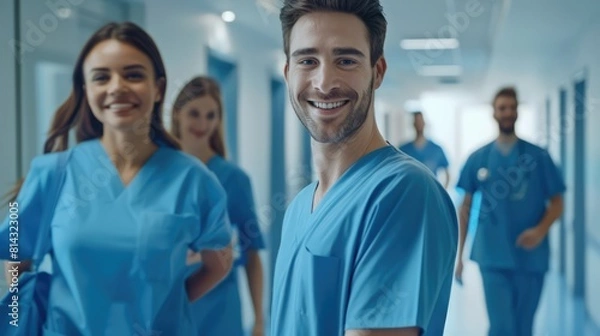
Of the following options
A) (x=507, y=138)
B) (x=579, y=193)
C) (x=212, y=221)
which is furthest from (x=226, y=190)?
(x=579, y=193)

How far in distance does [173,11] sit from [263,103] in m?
0.46

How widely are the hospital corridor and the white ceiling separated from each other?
1 cm

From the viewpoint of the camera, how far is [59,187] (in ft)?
4.43

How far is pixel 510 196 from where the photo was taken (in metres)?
2.17

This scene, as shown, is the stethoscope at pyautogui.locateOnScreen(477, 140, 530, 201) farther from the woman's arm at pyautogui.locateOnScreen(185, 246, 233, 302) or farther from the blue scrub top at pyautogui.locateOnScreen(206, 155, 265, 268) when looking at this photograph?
the woman's arm at pyautogui.locateOnScreen(185, 246, 233, 302)

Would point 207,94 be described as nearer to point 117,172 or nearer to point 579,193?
point 117,172

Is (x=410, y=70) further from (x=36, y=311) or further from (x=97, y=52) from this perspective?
(x=36, y=311)

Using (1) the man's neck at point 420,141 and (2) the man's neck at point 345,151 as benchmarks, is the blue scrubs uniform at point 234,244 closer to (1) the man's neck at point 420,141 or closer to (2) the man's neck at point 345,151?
(1) the man's neck at point 420,141

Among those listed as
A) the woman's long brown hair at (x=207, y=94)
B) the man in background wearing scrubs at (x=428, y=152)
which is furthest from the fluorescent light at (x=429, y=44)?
the woman's long brown hair at (x=207, y=94)

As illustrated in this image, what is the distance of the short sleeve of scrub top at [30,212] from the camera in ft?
4.44

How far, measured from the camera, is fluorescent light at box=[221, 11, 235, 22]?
196 centimetres

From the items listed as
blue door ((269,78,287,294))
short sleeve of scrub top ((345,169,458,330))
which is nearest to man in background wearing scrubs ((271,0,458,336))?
short sleeve of scrub top ((345,169,458,330))

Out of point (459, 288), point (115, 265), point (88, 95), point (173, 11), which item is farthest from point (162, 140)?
point (459, 288)

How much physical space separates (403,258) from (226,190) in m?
1.02
